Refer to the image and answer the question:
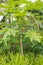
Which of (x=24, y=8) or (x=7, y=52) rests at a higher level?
(x=24, y=8)

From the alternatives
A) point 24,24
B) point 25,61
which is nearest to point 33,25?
point 24,24

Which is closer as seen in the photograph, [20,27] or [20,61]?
[20,61]

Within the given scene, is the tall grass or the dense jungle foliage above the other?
the dense jungle foliage

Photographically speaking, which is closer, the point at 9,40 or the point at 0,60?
the point at 0,60

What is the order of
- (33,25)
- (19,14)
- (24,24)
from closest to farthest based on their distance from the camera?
(19,14), (24,24), (33,25)

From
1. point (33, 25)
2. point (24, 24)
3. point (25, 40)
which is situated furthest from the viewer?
point (25, 40)

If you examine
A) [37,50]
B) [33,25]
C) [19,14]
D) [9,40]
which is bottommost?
[37,50]

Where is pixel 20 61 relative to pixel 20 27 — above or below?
below

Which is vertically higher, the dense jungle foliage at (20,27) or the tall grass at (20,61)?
the dense jungle foliage at (20,27)

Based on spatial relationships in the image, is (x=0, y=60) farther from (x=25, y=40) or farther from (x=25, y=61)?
(x=25, y=40)

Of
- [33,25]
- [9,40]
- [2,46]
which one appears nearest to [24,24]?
[33,25]

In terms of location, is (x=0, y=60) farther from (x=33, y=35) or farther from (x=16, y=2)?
(x=16, y=2)
